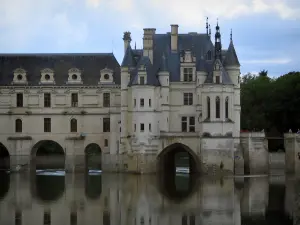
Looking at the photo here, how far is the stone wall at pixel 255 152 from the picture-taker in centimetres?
5919

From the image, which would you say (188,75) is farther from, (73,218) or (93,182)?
(73,218)

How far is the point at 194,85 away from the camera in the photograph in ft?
199

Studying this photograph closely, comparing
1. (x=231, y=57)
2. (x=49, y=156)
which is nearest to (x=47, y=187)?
(x=231, y=57)

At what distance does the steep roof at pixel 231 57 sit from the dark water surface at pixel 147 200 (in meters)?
9.05

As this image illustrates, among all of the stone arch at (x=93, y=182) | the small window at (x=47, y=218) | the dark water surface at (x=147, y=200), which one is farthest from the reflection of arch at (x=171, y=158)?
the small window at (x=47, y=218)

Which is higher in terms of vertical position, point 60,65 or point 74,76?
point 60,65

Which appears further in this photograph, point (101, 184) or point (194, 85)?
point (194, 85)

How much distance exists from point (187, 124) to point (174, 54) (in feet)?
18.4

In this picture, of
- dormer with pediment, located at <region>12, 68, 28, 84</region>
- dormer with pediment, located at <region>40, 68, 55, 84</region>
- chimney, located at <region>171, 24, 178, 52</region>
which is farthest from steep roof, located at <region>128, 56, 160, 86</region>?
dormer with pediment, located at <region>12, 68, 28, 84</region>

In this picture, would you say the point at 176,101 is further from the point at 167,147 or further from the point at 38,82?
the point at 38,82

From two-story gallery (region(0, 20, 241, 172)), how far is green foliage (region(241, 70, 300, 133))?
10939 millimetres

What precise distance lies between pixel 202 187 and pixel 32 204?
12.7 meters

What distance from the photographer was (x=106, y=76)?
65438mm

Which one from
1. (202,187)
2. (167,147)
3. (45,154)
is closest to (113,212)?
(202,187)
